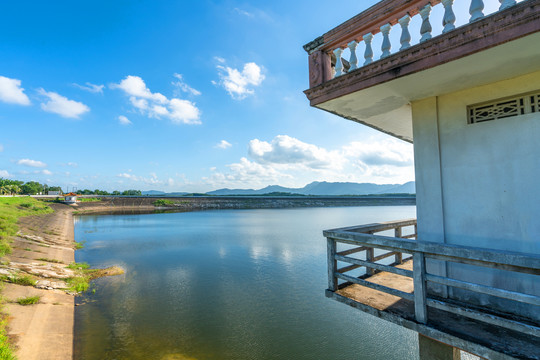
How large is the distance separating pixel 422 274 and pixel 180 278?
45.6ft

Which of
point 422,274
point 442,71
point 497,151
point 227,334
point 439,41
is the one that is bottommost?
point 227,334

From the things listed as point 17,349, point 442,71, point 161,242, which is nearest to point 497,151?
point 442,71

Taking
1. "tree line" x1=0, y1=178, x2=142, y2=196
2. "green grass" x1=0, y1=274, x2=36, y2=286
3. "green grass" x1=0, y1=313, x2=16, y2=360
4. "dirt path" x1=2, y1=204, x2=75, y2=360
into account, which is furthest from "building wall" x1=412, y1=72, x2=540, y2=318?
"tree line" x1=0, y1=178, x2=142, y2=196

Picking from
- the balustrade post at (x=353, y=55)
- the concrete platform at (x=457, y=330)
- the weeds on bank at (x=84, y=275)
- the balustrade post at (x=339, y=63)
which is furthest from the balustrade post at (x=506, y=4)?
the weeds on bank at (x=84, y=275)

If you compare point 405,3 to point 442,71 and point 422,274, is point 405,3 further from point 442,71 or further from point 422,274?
point 422,274

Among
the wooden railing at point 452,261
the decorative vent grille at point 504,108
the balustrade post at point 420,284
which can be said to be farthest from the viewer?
the decorative vent grille at point 504,108

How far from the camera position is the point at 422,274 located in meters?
3.21

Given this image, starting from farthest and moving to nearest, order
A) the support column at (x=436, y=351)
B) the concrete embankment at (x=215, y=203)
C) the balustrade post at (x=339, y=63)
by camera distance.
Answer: the concrete embankment at (x=215, y=203)
the balustrade post at (x=339, y=63)
the support column at (x=436, y=351)

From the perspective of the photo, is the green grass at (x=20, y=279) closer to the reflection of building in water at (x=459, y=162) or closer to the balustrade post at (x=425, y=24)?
the reflection of building in water at (x=459, y=162)

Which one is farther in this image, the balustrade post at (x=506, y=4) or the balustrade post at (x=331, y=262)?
the balustrade post at (x=331, y=262)

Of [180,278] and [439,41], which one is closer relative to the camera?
[439,41]

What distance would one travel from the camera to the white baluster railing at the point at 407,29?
333 centimetres

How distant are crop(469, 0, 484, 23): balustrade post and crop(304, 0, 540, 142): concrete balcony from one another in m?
0.01

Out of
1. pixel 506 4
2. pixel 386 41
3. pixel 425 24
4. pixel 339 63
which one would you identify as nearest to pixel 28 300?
pixel 339 63
